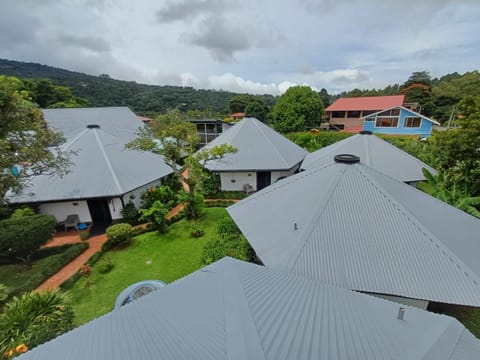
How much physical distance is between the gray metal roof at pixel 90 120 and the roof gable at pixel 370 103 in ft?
137

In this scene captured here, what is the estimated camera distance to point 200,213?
647 inches

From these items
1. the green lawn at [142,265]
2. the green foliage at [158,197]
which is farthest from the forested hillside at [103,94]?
the green lawn at [142,265]

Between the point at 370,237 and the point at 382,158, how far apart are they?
12.2m

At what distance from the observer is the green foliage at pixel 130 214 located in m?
15.7

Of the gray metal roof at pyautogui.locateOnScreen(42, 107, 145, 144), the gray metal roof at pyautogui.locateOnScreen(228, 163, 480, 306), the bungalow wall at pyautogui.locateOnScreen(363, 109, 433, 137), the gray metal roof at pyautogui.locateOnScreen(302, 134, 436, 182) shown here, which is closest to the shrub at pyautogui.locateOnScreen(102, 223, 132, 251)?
the gray metal roof at pyautogui.locateOnScreen(228, 163, 480, 306)

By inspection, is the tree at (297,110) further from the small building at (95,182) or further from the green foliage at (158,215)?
the green foliage at (158,215)

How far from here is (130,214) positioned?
15781 millimetres

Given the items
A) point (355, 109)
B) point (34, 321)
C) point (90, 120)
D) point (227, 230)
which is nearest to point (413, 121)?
point (355, 109)

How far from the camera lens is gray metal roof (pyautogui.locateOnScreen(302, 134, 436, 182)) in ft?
53.5

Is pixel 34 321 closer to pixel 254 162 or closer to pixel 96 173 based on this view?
pixel 96 173

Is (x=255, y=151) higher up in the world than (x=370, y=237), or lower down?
higher up

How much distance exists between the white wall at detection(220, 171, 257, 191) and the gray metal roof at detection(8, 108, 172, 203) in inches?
196

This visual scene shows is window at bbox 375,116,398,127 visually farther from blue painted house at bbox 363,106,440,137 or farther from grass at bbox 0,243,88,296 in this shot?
grass at bbox 0,243,88,296

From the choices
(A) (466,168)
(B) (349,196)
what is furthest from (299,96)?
(B) (349,196)
